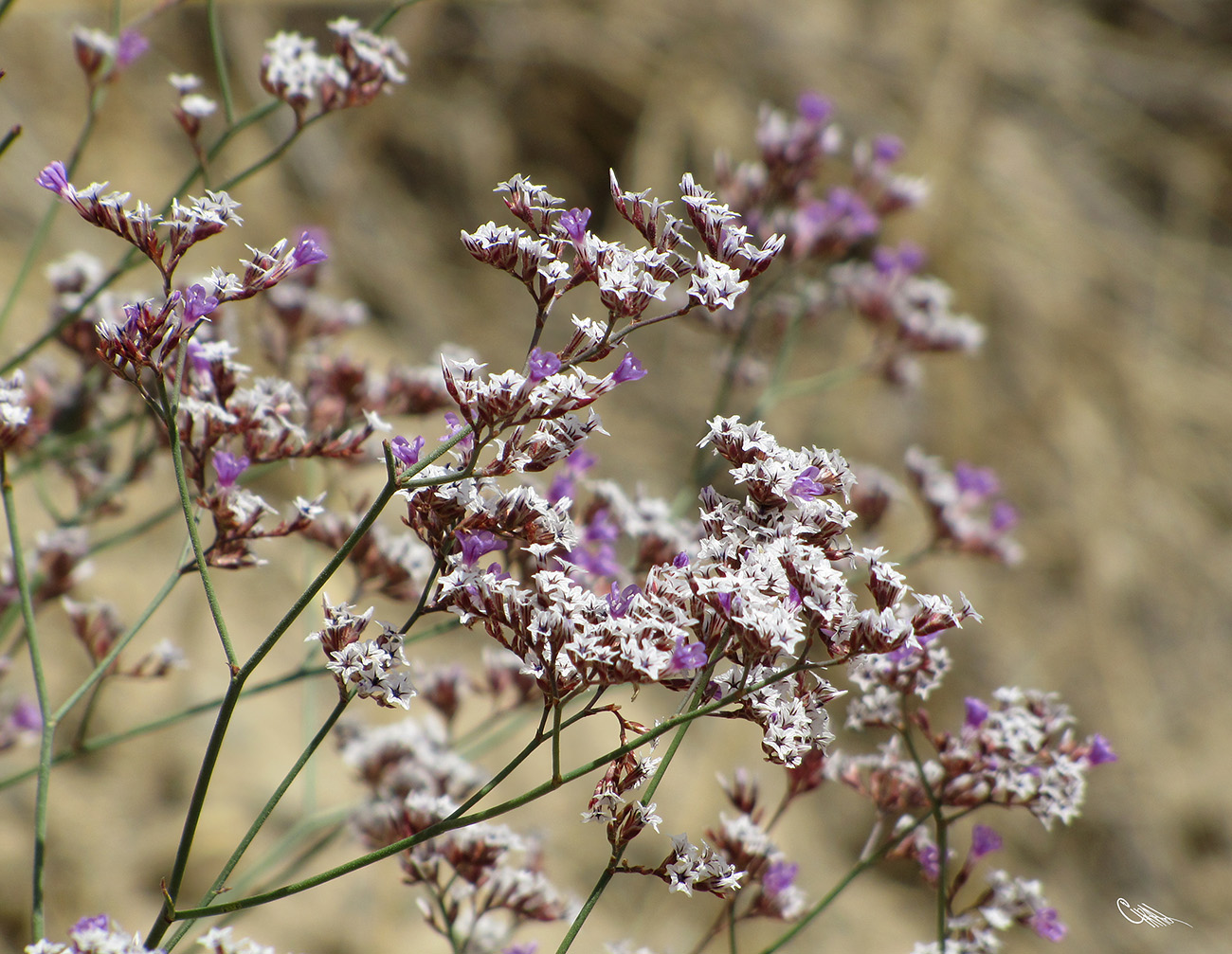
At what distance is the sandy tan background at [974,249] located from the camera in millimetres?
4309

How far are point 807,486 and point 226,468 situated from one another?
696 millimetres

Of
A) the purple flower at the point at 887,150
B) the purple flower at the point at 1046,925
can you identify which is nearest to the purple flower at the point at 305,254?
the purple flower at the point at 1046,925

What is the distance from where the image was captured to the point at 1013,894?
1318 mm

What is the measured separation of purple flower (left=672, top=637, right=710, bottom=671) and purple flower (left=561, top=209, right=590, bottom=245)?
423 mm

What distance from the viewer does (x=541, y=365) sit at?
0.90 meters

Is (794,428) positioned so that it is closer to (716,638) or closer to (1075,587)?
(1075,587)

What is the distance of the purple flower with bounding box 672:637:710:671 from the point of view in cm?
92

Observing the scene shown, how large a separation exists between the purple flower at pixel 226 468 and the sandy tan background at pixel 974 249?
276 cm

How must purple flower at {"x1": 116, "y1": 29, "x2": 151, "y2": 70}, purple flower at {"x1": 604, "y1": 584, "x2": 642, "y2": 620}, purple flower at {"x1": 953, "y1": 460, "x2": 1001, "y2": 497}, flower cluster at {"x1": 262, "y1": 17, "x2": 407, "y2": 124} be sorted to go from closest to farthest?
1. purple flower at {"x1": 604, "y1": 584, "x2": 642, "y2": 620}
2. flower cluster at {"x1": 262, "y1": 17, "x2": 407, "y2": 124}
3. purple flower at {"x1": 116, "y1": 29, "x2": 151, "y2": 70}
4. purple flower at {"x1": 953, "y1": 460, "x2": 1001, "y2": 497}

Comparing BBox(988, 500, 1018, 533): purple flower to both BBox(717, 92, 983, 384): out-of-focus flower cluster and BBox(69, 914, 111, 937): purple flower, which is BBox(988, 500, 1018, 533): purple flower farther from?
BBox(69, 914, 111, 937): purple flower

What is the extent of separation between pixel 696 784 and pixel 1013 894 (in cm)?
284

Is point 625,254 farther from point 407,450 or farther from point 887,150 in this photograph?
point 887,150

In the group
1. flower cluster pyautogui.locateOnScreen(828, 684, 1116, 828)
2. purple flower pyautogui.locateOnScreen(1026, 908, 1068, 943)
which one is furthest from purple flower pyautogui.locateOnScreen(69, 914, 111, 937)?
purple flower pyautogui.locateOnScreen(1026, 908, 1068, 943)

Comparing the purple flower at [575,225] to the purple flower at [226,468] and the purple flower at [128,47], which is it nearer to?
the purple flower at [226,468]
